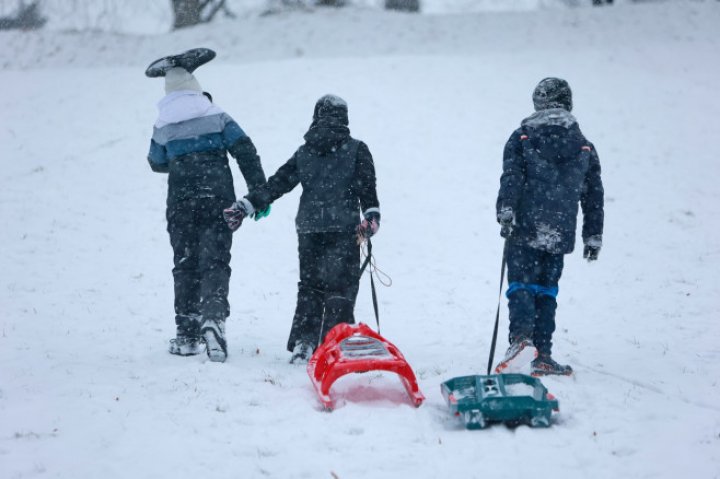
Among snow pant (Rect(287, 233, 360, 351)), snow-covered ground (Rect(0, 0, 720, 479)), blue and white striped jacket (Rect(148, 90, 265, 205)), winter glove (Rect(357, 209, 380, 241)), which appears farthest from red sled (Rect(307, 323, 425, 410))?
blue and white striped jacket (Rect(148, 90, 265, 205))

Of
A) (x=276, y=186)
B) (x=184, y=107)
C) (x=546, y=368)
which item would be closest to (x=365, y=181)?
(x=276, y=186)

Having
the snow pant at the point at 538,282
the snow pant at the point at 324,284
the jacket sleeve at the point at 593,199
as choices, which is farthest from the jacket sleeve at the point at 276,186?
the jacket sleeve at the point at 593,199

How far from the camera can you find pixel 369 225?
534 centimetres

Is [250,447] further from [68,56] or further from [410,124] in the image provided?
[68,56]

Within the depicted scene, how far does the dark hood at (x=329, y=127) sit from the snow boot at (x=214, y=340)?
167 cm

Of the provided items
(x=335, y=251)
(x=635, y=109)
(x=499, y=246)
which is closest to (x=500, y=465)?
(x=335, y=251)

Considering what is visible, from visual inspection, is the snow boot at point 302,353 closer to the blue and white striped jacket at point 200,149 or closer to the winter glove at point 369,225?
the winter glove at point 369,225

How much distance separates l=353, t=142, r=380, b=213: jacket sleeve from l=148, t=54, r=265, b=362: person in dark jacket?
0.83 m

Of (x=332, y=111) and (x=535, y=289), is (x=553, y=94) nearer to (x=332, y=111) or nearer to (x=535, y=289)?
(x=535, y=289)

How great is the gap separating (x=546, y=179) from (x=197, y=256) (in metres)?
2.96

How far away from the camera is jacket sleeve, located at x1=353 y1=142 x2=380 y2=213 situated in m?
5.51

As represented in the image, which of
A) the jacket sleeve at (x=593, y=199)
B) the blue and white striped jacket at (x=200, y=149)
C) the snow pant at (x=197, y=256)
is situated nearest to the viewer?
the jacket sleeve at (x=593, y=199)

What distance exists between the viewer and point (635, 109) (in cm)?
1477

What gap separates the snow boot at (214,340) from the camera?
522 centimetres
